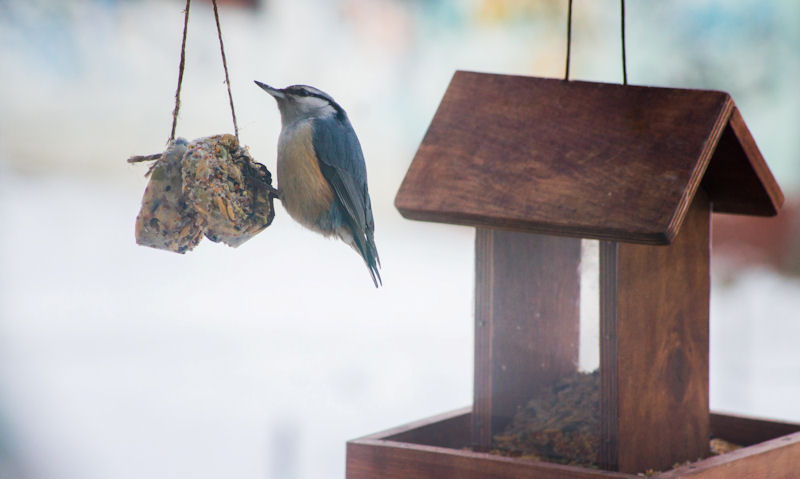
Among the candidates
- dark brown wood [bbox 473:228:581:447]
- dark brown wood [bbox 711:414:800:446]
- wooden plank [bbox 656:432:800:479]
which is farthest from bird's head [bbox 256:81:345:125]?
dark brown wood [bbox 711:414:800:446]

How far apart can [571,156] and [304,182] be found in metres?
0.50

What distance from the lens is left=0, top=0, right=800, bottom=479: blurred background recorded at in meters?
2.53

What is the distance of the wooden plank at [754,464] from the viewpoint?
1630 mm

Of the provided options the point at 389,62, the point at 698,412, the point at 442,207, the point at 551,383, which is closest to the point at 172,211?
the point at 442,207

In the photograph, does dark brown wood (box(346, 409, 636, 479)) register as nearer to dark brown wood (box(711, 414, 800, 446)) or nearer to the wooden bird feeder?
the wooden bird feeder

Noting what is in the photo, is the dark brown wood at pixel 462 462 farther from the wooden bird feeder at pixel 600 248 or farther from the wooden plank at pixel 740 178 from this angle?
the wooden plank at pixel 740 178

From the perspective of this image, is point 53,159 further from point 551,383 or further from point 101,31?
point 551,383

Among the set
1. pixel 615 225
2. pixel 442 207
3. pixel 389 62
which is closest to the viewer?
pixel 615 225

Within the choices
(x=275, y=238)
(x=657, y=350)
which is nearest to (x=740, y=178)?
(x=657, y=350)

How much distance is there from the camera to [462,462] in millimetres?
1650

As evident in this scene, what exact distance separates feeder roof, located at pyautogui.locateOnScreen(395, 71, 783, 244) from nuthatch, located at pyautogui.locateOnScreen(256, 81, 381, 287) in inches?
4.2

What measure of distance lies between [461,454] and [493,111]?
68 centimetres

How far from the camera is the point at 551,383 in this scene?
1855 mm

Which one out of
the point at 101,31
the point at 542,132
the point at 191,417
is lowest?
the point at 191,417
